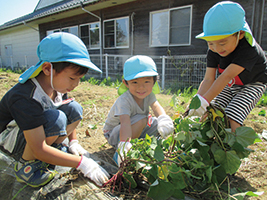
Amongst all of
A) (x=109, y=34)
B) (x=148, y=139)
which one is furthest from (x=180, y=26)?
(x=148, y=139)

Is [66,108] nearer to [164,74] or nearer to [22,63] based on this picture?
[164,74]

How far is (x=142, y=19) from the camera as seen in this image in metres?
7.74

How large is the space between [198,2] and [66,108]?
244 inches

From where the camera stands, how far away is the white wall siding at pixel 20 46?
1417 cm

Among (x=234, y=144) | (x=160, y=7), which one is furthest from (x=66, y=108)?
(x=160, y=7)

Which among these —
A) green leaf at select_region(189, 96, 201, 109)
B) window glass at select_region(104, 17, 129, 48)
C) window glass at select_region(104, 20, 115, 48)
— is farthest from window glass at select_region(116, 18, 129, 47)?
green leaf at select_region(189, 96, 201, 109)

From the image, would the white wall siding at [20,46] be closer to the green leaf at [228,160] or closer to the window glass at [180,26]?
the window glass at [180,26]

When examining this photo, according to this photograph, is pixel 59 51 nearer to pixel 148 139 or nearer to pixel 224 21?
pixel 148 139

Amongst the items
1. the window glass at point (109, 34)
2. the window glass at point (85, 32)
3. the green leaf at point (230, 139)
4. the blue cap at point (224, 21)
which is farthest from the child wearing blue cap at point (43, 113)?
the window glass at point (85, 32)

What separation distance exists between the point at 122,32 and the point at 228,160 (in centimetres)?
844

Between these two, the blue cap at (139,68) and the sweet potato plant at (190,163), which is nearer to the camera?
the sweet potato plant at (190,163)

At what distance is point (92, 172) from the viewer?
4.09 ft

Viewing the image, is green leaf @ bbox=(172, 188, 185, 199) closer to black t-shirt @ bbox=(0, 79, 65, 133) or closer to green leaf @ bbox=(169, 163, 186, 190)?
green leaf @ bbox=(169, 163, 186, 190)

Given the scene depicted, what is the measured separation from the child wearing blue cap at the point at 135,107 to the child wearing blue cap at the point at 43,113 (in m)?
0.39
